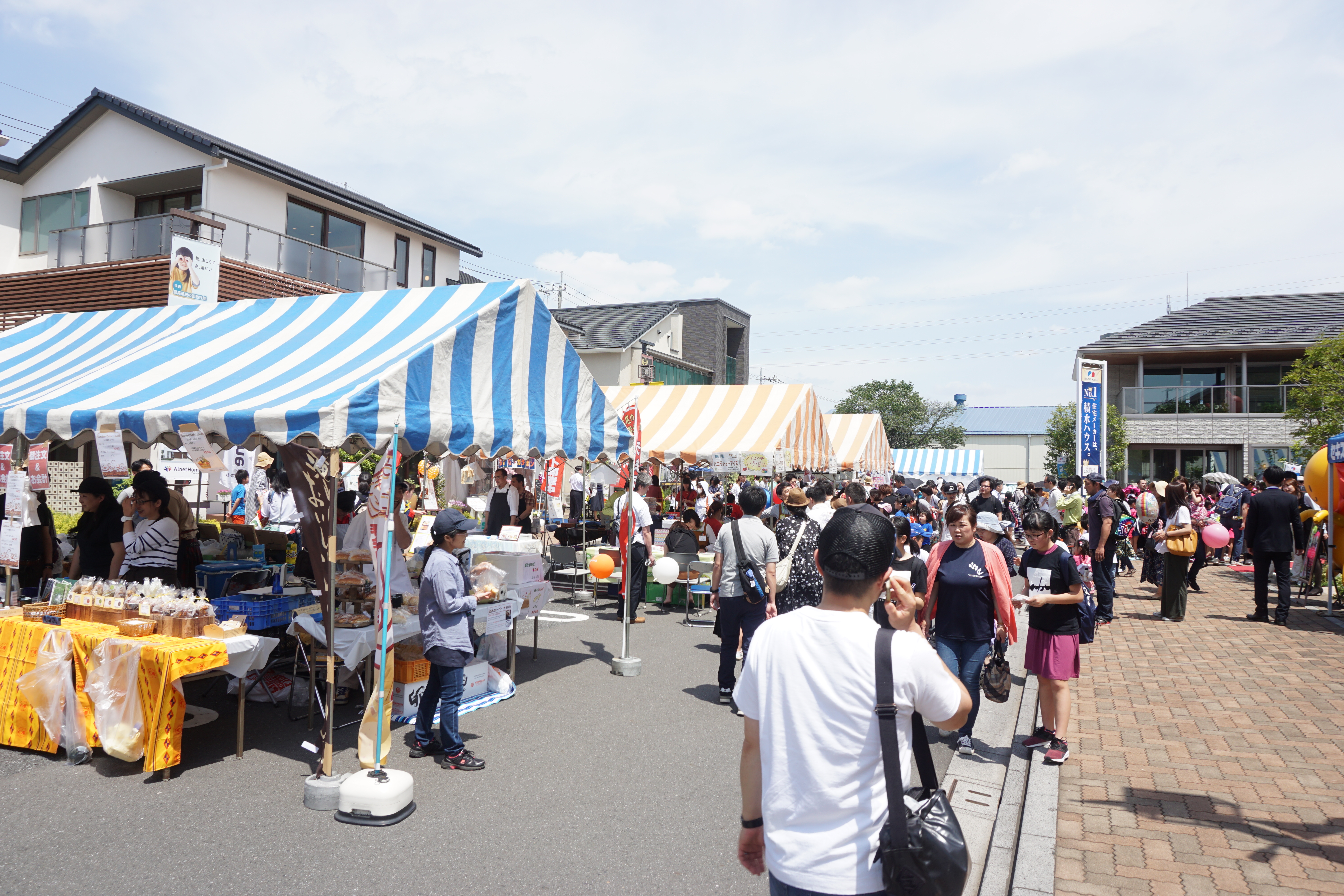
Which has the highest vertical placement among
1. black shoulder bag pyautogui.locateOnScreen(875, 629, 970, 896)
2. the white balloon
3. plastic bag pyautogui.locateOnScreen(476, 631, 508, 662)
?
black shoulder bag pyautogui.locateOnScreen(875, 629, 970, 896)

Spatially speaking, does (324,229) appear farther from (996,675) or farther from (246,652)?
(996,675)

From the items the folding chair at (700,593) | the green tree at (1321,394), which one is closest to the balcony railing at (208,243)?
the folding chair at (700,593)

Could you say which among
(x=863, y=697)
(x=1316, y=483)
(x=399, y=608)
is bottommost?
(x=399, y=608)

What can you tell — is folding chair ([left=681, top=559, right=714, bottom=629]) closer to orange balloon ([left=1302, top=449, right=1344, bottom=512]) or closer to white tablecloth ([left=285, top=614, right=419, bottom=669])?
white tablecloth ([left=285, top=614, right=419, bottom=669])

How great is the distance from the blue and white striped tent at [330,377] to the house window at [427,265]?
48.4ft

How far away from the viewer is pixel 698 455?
15.2m

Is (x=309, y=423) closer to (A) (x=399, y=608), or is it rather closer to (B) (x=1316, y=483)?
(A) (x=399, y=608)

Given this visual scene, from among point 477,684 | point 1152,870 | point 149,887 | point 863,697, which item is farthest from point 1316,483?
point 149,887

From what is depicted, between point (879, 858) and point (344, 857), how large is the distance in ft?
10.4

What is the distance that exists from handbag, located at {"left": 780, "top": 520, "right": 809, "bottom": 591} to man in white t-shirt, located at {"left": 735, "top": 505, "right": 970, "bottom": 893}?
4.13 meters

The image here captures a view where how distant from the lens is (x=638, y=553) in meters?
10.5

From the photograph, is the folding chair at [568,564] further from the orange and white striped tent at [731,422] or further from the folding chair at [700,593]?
the orange and white striped tent at [731,422]

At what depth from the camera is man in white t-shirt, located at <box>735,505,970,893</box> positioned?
2008 mm

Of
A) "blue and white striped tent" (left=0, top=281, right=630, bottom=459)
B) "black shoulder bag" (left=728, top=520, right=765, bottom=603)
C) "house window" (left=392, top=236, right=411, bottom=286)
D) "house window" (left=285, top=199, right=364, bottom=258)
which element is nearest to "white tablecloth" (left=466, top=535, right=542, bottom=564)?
"blue and white striped tent" (left=0, top=281, right=630, bottom=459)
